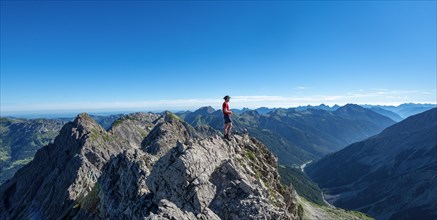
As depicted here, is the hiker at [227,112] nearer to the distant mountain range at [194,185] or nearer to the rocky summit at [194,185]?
the rocky summit at [194,185]

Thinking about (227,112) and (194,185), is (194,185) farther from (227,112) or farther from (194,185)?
(227,112)

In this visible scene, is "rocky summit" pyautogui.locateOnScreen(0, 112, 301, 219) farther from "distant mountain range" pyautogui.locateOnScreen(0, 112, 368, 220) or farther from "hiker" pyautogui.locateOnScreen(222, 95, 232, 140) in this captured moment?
"hiker" pyautogui.locateOnScreen(222, 95, 232, 140)

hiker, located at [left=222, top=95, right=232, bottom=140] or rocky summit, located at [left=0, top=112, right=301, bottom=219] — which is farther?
hiker, located at [left=222, top=95, right=232, bottom=140]

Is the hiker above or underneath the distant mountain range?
above

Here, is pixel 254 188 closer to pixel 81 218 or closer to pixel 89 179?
pixel 81 218

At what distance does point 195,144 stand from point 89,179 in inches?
3664

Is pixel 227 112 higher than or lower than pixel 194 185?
higher

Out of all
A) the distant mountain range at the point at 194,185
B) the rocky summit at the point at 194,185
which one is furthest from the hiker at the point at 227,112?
the distant mountain range at the point at 194,185

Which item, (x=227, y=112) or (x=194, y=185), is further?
(x=227, y=112)

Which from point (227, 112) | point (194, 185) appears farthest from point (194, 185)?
point (227, 112)

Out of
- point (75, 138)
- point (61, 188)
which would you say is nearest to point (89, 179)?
point (61, 188)

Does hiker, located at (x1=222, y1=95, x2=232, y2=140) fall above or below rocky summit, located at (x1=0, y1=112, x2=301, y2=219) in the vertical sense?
above

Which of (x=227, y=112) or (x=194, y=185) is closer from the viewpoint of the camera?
(x=194, y=185)

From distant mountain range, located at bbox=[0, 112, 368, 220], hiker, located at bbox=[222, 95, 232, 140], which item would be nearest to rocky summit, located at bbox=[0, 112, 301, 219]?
distant mountain range, located at bbox=[0, 112, 368, 220]
